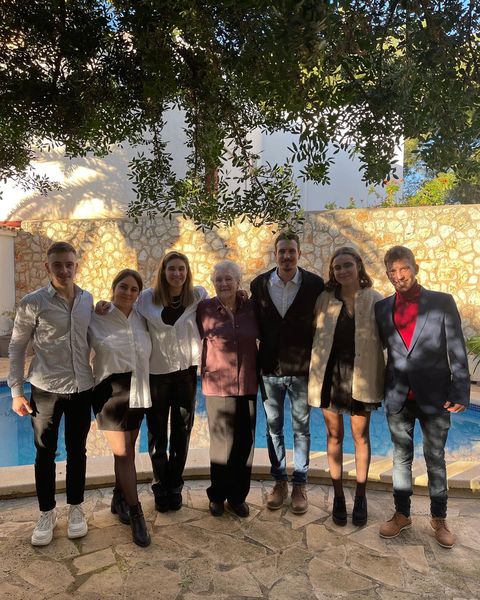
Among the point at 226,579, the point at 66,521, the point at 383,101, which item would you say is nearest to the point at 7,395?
the point at 66,521

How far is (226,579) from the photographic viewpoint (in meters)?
2.77

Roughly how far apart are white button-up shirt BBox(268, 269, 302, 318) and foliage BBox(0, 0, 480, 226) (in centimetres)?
109

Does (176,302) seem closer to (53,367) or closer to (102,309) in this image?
(102,309)

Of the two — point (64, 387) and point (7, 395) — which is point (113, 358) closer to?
point (64, 387)

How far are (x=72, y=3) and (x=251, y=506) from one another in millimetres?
3185

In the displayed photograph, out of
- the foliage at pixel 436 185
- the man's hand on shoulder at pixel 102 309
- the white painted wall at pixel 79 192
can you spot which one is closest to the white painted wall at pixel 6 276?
the white painted wall at pixel 79 192

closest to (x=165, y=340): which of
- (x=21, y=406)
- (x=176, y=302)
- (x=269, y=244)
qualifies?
(x=176, y=302)

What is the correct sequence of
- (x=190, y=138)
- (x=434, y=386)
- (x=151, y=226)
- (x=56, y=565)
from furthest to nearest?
(x=151, y=226), (x=434, y=386), (x=56, y=565), (x=190, y=138)

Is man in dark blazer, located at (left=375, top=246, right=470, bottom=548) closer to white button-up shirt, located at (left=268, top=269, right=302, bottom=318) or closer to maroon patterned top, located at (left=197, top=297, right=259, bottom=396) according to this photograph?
white button-up shirt, located at (left=268, top=269, right=302, bottom=318)

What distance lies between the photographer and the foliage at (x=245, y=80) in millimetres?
1558

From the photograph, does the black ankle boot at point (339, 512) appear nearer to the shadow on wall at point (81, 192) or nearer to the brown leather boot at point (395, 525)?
the brown leather boot at point (395, 525)

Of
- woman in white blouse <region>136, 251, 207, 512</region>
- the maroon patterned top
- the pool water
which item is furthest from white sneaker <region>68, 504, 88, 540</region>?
the pool water

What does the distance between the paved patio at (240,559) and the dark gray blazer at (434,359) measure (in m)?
0.86

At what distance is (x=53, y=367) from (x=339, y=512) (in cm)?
204
